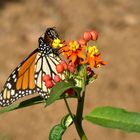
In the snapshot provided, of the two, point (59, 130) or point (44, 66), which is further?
point (44, 66)

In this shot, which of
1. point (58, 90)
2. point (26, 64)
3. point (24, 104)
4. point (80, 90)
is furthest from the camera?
point (26, 64)

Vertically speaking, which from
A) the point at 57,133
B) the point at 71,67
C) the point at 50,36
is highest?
the point at 50,36

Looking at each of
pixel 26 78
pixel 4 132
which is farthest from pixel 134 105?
pixel 26 78

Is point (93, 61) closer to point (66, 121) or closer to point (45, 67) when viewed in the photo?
point (66, 121)

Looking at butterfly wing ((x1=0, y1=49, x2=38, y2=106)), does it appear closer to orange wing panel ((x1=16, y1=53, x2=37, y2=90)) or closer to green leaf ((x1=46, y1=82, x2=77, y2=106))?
orange wing panel ((x1=16, y1=53, x2=37, y2=90))

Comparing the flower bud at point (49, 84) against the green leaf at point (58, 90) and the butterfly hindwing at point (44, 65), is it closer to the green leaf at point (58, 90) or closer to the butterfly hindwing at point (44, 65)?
the green leaf at point (58, 90)

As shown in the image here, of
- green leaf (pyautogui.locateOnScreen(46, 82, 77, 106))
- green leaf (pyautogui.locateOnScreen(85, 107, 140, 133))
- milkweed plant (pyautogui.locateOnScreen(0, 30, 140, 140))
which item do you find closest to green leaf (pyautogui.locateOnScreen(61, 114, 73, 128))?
milkweed plant (pyautogui.locateOnScreen(0, 30, 140, 140))

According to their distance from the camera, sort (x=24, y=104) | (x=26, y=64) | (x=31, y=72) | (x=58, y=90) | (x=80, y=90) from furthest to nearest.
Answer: (x=31, y=72) → (x=26, y=64) → (x=24, y=104) → (x=80, y=90) → (x=58, y=90)

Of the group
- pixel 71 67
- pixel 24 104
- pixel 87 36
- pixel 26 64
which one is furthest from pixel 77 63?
pixel 26 64
